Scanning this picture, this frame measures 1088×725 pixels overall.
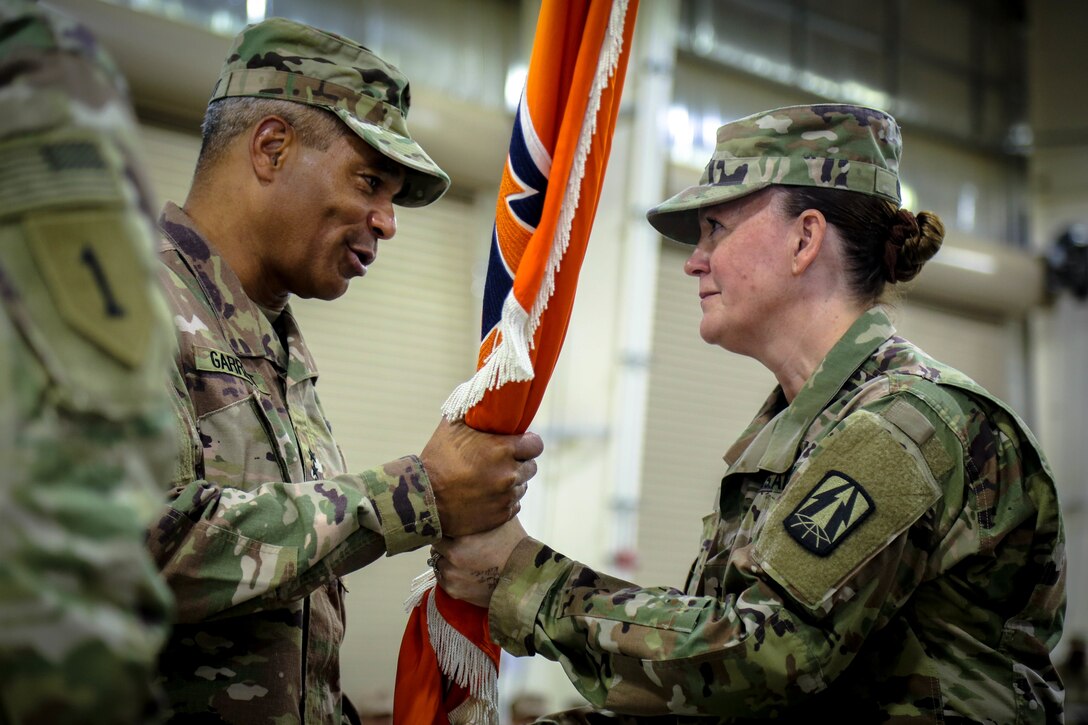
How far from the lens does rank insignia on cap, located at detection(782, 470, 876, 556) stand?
64.9 inches

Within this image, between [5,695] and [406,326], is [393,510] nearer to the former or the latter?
[5,695]

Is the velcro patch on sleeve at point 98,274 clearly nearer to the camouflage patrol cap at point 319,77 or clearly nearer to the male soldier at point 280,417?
the male soldier at point 280,417

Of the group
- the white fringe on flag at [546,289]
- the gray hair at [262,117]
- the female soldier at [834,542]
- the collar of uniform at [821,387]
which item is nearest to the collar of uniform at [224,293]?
the gray hair at [262,117]

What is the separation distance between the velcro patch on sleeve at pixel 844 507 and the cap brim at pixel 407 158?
0.96m

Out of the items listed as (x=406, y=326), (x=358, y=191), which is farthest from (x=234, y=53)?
(x=406, y=326)

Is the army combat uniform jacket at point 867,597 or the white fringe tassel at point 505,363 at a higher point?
the white fringe tassel at point 505,363

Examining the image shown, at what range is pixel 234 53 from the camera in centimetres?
221

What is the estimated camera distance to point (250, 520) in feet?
5.48

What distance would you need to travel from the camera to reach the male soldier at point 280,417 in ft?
5.51

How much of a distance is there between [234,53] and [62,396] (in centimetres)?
152

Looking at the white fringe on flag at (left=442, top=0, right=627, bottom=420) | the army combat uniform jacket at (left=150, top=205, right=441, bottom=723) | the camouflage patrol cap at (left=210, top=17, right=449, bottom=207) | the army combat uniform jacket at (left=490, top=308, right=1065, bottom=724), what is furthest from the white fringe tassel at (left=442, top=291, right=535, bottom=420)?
the camouflage patrol cap at (left=210, top=17, right=449, bottom=207)

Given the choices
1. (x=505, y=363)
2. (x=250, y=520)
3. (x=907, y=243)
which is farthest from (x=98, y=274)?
(x=907, y=243)

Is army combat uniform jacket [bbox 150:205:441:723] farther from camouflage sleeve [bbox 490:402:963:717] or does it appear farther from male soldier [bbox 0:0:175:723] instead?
male soldier [bbox 0:0:175:723]

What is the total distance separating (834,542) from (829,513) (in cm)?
5
